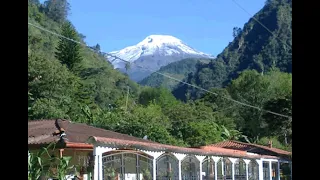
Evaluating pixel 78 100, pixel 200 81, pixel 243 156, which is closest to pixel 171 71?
pixel 200 81

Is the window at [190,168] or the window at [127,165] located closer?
the window at [127,165]

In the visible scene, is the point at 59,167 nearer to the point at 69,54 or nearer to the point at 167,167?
the point at 167,167

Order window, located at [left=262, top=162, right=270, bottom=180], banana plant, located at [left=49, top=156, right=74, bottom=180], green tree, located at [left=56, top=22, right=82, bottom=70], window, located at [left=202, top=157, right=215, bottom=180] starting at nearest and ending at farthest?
banana plant, located at [left=49, top=156, right=74, bottom=180] → window, located at [left=202, top=157, right=215, bottom=180] → window, located at [left=262, top=162, right=270, bottom=180] → green tree, located at [left=56, top=22, right=82, bottom=70]

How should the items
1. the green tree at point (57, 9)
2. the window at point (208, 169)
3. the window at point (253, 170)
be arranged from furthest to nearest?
the green tree at point (57, 9), the window at point (253, 170), the window at point (208, 169)

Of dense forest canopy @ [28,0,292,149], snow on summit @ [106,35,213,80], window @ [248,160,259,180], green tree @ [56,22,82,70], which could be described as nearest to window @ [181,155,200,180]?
window @ [248,160,259,180]

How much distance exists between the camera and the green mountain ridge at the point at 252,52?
1739 centimetres

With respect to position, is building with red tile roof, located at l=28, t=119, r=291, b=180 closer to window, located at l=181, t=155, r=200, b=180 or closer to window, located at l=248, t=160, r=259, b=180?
window, located at l=181, t=155, r=200, b=180

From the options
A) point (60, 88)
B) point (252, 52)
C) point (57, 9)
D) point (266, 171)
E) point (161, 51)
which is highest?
point (161, 51)

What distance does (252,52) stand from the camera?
2188cm

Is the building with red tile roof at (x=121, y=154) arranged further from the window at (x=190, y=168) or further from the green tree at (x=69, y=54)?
the green tree at (x=69, y=54)

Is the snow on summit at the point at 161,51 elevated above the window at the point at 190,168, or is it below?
above

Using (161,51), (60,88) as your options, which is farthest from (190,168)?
(161,51)

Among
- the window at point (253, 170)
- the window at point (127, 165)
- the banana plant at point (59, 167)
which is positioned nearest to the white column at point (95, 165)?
the window at point (127, 165)

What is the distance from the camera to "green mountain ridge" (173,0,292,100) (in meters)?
17.4
